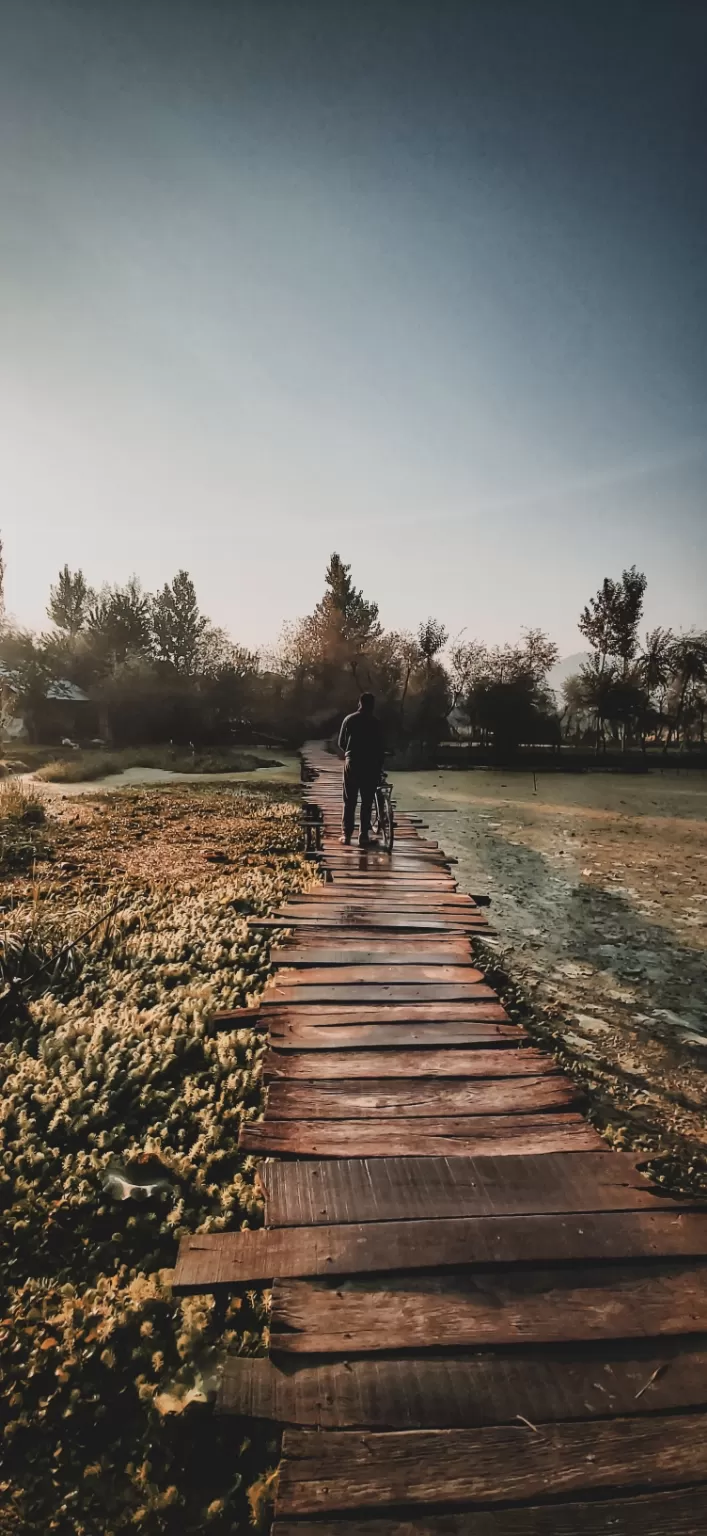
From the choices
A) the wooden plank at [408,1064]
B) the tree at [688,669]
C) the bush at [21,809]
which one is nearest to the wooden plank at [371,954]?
the wooden plank at [408,1064]

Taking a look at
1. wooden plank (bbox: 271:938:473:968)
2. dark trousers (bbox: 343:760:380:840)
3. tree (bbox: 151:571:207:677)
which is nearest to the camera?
wooden plank (bbox: 271:938:473:968)

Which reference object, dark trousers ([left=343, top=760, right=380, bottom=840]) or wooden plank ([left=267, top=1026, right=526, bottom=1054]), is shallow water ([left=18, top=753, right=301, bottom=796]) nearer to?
dark trousers ([left=343, top=760, right=380, bottom=840])

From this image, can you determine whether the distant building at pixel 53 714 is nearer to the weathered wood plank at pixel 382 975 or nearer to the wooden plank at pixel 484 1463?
the weathered wood plank at pixel 382 975

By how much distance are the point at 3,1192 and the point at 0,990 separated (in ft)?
7.66

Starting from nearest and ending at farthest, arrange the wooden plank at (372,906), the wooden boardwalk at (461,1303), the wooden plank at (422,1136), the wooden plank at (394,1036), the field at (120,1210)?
the wooden boardwalk at (461,1303)
the field at (120,1210)
the wooden plank at (422,1136)
the wooden plank at (394,1036)
the wooden plank at (372,906)

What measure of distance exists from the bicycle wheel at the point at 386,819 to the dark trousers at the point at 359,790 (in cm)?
19

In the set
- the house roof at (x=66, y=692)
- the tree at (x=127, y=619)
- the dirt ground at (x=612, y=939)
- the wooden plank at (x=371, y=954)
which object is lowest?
the dirt ground at (x=612, y=939)

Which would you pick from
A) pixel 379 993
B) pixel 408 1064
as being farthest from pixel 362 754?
pixel 408 1064

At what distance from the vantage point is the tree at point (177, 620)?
61125 millimetres

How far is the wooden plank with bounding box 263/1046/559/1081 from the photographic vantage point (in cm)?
399

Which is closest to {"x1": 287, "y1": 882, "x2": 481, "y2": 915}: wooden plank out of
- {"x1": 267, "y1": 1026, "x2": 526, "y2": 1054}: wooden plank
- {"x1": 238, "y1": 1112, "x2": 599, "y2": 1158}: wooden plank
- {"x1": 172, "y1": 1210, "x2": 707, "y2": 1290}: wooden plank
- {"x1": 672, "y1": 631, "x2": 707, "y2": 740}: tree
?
{"x1": 267, "y1": 1026, "x2": 526, "y2": 1054}: wooden plank

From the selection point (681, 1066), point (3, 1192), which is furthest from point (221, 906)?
point (681, 1066)

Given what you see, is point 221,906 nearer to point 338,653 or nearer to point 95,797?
point 95,797

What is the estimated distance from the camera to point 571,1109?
12.3 feet
